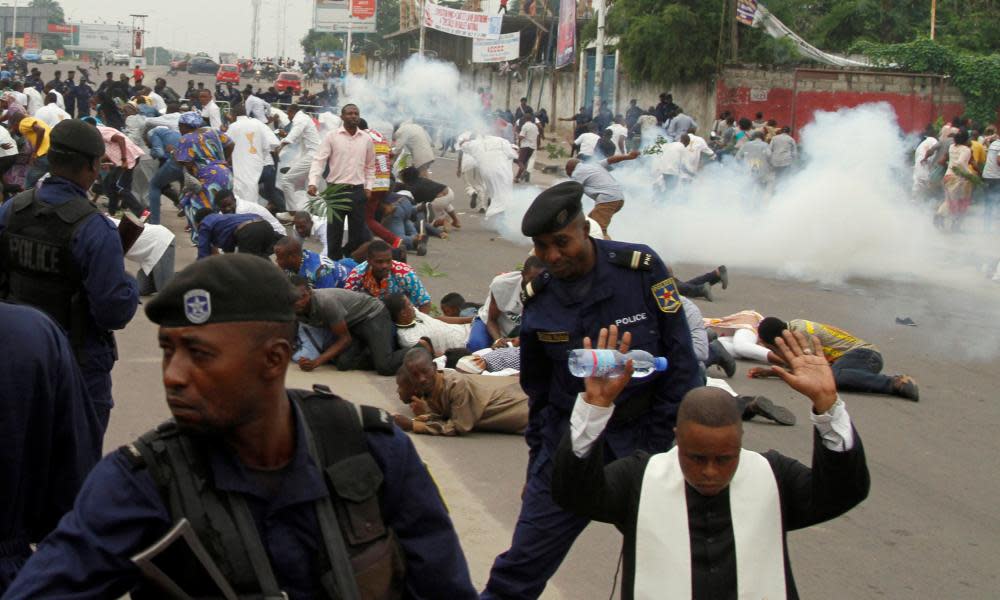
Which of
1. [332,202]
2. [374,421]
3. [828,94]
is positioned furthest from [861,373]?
[828,94]

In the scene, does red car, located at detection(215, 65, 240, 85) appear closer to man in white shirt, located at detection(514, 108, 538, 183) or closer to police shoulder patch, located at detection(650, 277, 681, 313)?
man in white shirt, located at detection(514, 108, 538, 183)

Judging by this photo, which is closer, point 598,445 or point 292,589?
point 292,589

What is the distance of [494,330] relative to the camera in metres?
9.06

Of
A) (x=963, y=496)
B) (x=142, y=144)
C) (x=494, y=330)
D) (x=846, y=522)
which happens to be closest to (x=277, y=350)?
(x=846, y=522)

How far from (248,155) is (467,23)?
29.2 m

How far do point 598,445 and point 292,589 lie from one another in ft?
4.17

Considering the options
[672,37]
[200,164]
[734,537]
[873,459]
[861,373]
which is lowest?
[873,459]

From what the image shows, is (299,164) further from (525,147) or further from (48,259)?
(48,259)

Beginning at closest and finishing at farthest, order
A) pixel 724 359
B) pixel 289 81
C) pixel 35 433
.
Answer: pixel 35 433 → pixel 724 359 → pixel 289 81

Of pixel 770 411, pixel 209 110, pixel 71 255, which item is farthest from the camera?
pixel 209 110

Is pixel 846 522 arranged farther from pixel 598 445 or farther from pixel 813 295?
pixel 813 295

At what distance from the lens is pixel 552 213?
3.98m

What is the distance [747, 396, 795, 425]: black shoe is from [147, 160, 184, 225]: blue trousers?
339 inches

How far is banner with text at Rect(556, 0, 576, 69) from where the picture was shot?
121 ft
